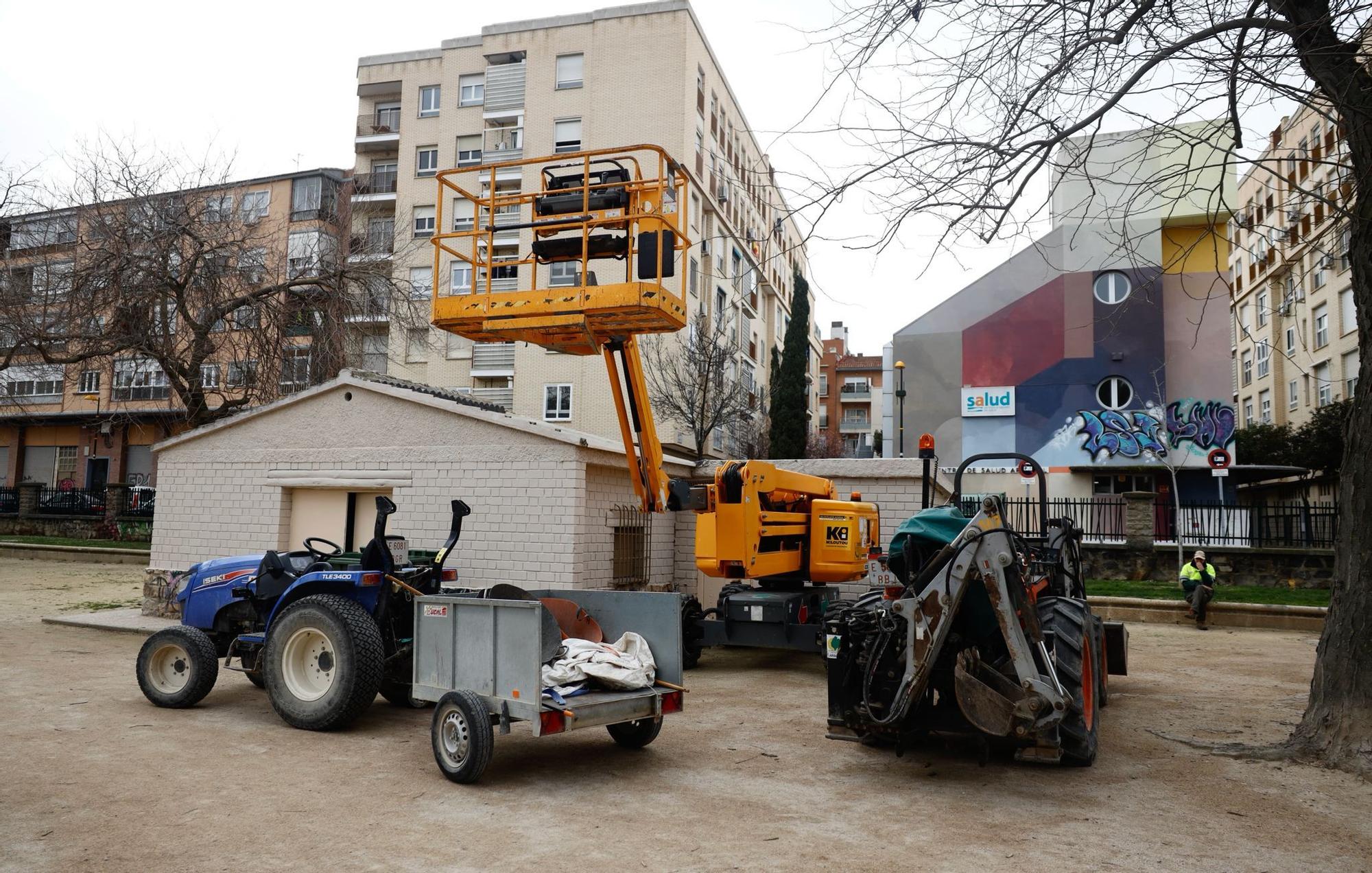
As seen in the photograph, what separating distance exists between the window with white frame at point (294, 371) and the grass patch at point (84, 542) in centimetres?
891

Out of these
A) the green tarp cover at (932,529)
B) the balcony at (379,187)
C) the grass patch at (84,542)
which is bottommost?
the grass patch at (84,542)

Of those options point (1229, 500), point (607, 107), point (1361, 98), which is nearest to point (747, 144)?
point (607, 107)

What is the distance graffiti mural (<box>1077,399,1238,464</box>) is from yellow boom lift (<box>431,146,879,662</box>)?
22127 mm

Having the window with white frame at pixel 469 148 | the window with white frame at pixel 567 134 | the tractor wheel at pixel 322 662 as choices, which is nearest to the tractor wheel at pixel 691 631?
the tractor wheel at pixel 322 662

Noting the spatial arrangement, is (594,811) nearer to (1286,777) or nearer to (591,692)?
(591,692)

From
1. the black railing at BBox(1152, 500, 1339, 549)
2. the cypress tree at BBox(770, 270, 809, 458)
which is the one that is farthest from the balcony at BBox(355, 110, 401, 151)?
the black railing at BBox(1152, 500, 1339, 549)

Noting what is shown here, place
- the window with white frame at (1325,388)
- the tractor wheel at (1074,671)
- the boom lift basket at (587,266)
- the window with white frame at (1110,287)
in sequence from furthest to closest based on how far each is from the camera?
the window with white frame at (1325,388) < the window with white frame at (1110,287) < the boom lift basket at (587,266) < the tractor wheel at (1074,671)

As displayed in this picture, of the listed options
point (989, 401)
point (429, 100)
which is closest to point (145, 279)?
point (429, 100)

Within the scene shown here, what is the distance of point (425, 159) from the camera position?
39.5 meters

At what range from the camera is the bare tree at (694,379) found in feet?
94.9

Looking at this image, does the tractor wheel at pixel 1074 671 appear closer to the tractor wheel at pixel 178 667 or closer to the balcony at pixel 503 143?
the tractor wheel at pixel 178 667

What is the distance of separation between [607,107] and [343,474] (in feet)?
84.4

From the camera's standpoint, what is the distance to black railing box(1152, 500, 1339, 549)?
69.4ft

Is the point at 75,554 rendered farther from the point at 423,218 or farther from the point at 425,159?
the point at 425,159
